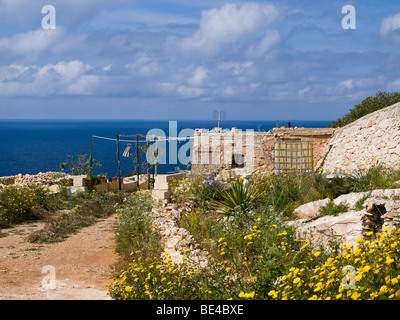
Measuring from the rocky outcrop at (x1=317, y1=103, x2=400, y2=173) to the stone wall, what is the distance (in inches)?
28.1

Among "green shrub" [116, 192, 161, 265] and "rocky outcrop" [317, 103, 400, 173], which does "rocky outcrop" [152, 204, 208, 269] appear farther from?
"rocky outcrop" [317, 103, 400, 173]

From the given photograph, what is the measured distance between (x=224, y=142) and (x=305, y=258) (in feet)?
41.9

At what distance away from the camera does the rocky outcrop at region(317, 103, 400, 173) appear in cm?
1348

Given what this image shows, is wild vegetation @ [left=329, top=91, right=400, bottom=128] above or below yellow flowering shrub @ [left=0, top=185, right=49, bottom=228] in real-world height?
above

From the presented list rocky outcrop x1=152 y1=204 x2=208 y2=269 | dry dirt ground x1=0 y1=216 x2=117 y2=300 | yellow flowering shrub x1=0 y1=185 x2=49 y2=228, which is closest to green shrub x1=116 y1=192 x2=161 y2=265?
rocky outcrop x1=152 y1=204 x2=208 y2=269

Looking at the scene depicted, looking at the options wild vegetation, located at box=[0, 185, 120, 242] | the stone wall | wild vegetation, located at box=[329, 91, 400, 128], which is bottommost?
wild vegetation, located at box=[0, 185, 120, 242]

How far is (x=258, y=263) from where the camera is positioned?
4.77 m

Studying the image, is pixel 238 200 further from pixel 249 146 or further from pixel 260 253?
pixel 249 146

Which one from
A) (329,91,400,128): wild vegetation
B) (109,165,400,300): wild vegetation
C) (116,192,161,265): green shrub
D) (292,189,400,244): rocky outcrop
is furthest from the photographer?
(329,91,400,128): wild vegetation

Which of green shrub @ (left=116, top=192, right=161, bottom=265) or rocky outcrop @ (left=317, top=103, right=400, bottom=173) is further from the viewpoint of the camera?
rocky outcrop @ (left=317, top=103, right=400, bottom=173)

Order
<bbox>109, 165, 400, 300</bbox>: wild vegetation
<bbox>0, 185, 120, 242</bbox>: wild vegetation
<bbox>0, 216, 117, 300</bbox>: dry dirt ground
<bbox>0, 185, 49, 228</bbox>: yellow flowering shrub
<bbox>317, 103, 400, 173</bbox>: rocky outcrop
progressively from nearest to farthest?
<bbox>109, 165, 400, 300</bbox>: wild vegetation
<bbox>0, 216, 117, 300</bbox>: dry dirt ground
<bbox>0, 185, 120, 242</bbox>: wild vegetation
<bbox>0, 185, 49, 228</bbox>: yellow flowering shrub
<bbox>317, 103, 400, 173</bbox>: rocky outcrop

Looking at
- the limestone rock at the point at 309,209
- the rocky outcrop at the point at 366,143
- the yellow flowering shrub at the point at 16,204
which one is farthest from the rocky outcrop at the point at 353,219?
the yellow flowering shrub at the point at 16,204

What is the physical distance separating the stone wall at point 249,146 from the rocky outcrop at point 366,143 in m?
0.71

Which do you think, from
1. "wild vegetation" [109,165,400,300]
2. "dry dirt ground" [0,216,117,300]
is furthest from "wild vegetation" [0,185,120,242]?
"wild vegetation" [109,165,400,300]
